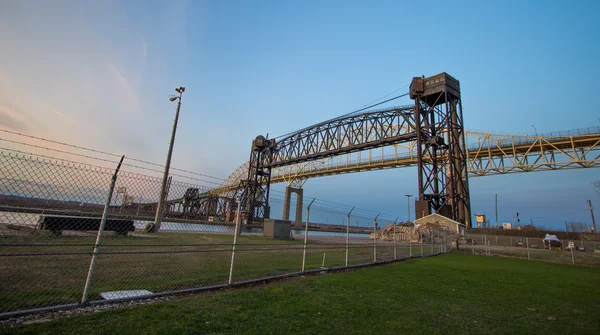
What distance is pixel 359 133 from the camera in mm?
45062

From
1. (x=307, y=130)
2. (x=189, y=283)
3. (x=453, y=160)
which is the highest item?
(x=307, y=130)

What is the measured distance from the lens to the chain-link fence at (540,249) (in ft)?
57.9

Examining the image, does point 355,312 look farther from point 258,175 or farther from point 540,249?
point 258,175

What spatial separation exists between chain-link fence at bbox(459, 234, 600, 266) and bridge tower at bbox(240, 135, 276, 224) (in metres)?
29.4

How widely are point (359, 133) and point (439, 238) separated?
25.4 meters

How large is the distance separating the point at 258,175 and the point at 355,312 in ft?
148

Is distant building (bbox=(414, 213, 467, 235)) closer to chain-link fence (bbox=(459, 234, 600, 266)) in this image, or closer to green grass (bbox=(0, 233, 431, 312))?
chain-link fence (bbox=(459, 234, 600, 266))

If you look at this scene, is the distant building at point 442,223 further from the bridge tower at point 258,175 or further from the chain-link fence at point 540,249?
the bridge tower at point 258,175

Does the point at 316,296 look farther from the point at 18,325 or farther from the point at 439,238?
the point at 439,238

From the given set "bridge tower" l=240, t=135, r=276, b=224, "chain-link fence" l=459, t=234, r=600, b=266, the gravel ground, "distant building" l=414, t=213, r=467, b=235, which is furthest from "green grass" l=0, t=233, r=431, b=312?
"bridge tower" l=240, t=135, r=276, b=224

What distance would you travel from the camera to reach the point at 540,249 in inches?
931

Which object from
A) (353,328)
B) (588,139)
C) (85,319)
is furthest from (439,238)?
(588,139)

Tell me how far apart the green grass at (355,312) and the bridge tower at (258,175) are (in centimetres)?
3787

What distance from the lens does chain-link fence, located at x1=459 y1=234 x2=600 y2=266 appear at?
1766cm
